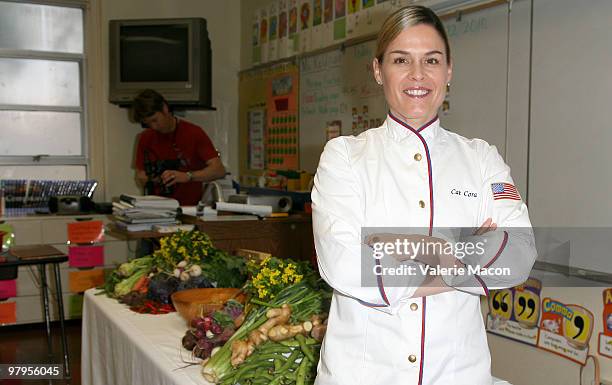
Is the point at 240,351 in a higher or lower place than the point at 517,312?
higher

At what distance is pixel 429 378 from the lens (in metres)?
1.32

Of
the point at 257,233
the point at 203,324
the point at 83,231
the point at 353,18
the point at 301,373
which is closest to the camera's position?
the point at 301,373

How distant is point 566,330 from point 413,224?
1.53 meters

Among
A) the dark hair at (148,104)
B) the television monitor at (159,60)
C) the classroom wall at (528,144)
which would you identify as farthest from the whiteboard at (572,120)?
the television monitor at (159,60)

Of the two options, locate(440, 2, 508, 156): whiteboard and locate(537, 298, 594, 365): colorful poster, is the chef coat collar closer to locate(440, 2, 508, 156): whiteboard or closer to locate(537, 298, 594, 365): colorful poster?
locate(537, 298, 594, 365): colorful poster

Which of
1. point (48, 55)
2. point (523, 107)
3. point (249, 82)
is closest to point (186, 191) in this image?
point (249, 82)

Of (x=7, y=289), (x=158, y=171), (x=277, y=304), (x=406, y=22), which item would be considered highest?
(x=406, y=22)

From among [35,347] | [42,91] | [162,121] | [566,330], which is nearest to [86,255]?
[35,347]

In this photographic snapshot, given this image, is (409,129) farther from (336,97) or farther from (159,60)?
(159,60)

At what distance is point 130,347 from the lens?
2227 mm

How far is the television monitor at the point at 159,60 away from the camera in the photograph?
543cm

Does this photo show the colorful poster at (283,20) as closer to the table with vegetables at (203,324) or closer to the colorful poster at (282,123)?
the colorful poster at (282,123)

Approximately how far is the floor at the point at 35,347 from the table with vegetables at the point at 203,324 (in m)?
1.49

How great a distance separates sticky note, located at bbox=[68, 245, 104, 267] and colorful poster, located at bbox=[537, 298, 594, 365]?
11.2ft
